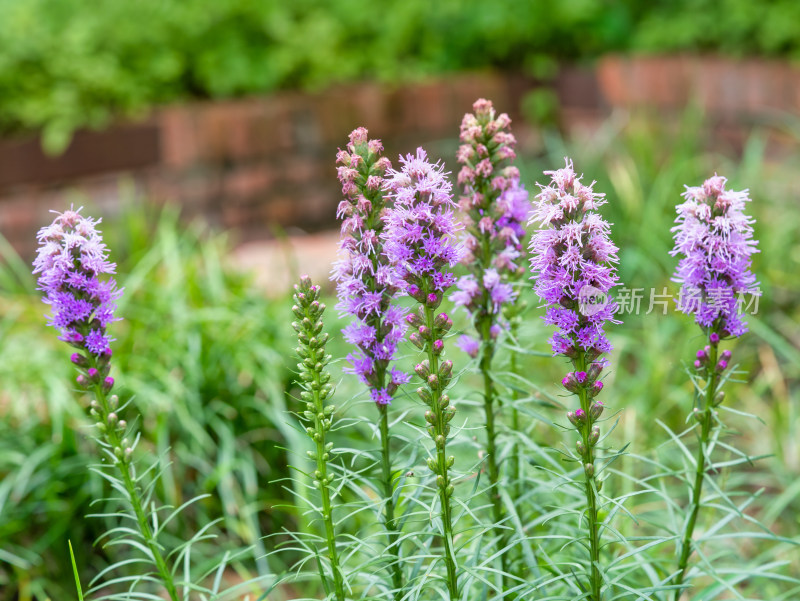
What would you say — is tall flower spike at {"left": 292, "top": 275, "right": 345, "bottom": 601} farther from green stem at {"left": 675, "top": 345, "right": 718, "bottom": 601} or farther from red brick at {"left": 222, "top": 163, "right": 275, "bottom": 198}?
red brick at {"left": 222, "top": 163, "right": 275, "bottom": 198}

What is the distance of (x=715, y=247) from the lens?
154 centimetres

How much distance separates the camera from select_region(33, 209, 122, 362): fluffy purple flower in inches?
62.2

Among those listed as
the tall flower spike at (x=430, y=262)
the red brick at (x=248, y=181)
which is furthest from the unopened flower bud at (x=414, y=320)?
the red brick at (x=248, y=181)

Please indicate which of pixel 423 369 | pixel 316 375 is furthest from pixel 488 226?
pixel 316 375

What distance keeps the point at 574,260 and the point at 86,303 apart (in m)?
0.91

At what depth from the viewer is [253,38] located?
251 inches

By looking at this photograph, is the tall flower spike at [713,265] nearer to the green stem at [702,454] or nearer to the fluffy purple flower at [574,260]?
the green stem at [702,454]

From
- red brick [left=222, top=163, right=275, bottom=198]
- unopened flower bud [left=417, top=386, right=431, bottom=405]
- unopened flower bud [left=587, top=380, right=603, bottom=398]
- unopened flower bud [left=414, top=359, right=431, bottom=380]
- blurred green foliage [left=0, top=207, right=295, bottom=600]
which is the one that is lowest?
blurred green foliage [left=0, top=207, right=295, bottom=600]

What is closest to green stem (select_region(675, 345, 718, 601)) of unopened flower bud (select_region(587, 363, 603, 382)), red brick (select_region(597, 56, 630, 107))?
unopened flower bud (select_region(587, 363, 603, 382))

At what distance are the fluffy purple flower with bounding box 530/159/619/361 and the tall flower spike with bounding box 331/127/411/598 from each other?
0.92 ft

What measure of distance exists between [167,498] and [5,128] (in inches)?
143

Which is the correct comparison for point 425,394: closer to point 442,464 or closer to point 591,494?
point 442,464

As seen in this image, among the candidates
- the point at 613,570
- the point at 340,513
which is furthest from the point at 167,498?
the point at 613,570

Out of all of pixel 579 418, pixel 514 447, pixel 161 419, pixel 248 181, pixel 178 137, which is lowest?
pixel 161 419
